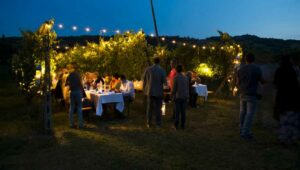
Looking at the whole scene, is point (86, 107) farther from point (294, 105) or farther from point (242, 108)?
point (294, 105)

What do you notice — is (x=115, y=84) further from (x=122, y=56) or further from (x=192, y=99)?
(x=122, y=56)

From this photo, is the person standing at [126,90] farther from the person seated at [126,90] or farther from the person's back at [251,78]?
the person's back at [251,78]

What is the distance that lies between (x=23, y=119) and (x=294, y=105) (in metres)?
7.43

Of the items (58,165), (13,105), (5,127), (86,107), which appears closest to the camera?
(58,165)

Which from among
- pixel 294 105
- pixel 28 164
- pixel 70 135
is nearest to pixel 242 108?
pixel 294 105

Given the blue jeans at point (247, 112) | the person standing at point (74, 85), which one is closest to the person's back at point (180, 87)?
the blue jeans at point (247, 112)

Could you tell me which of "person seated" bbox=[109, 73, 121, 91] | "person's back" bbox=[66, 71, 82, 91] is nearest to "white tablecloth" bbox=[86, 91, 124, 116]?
"person seated" bbox=[109, 73, 121, 91]

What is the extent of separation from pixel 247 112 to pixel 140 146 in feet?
7.68

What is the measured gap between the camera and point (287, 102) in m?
6.55

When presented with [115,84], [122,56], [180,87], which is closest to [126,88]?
[115,84]

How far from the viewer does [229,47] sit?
55.1 ft

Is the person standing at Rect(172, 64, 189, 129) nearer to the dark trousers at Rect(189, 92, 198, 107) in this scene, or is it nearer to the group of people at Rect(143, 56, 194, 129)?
the group of people at Rect(143, 56, 194, 129)

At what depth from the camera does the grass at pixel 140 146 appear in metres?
5.73

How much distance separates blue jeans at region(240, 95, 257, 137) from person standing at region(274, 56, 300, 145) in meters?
0.51
